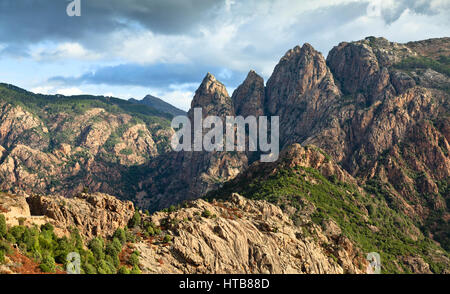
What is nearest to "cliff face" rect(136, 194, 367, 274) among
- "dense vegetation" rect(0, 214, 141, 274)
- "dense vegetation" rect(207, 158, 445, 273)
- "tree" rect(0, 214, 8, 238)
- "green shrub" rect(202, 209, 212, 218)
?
"green shrub" rect(202, 209, 212, 218)

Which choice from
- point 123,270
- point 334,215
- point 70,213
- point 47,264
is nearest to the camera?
point 47,264

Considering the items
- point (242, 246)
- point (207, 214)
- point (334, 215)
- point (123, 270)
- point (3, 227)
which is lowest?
point (334, 215)

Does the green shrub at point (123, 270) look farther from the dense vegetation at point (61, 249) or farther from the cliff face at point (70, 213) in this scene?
the cliff face at point (70, 213)

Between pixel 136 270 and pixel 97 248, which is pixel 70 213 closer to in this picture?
pixel 97 248

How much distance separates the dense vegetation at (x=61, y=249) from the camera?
6894cm

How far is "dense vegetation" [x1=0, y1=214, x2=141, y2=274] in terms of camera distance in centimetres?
6894

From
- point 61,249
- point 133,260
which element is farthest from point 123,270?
point 61,249

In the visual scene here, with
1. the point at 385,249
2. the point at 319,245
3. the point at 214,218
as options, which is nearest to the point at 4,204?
the point at 214,218

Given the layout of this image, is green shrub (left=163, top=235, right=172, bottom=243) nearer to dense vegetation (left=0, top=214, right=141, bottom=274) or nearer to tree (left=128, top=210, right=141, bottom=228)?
dense vegetation (left=0, top=214, right=141, bottom=274)

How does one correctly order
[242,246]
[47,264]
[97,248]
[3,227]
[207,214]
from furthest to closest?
[207,214]
[242,246]
[97,248]
[3,227]
[47,264]

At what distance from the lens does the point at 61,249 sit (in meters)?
76.1

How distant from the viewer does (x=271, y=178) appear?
19025cm
